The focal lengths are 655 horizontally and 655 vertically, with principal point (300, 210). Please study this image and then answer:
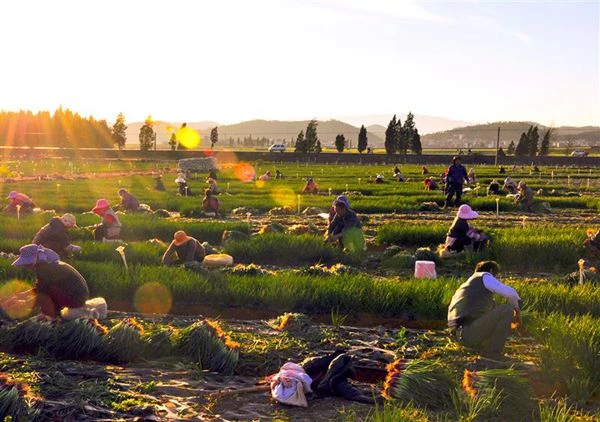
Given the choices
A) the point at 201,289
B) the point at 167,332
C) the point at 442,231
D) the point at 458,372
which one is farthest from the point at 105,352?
the point at 442,231

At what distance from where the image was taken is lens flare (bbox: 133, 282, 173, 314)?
9.17m

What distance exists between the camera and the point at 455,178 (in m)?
20.8

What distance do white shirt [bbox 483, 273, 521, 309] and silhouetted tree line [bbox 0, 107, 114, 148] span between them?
95.0 meters

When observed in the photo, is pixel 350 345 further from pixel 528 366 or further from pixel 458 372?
pixel 528 366

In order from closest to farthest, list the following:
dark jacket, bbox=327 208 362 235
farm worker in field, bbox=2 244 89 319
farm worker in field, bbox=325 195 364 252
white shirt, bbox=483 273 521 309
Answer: white shirt, bbox=483 273 521 309
farm worker in field, bbox=2 244 89 319
farm worker in field, bbox=325 195 364 252
dark jacket, bbox=327 208 362 235

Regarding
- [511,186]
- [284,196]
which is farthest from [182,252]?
[511,186]

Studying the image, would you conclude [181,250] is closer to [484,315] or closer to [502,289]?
[484,315]

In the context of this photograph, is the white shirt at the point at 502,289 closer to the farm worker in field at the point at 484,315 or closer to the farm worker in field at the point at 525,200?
the farm worker in field at the point at 484,315

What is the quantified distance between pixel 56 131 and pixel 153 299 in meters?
99.2

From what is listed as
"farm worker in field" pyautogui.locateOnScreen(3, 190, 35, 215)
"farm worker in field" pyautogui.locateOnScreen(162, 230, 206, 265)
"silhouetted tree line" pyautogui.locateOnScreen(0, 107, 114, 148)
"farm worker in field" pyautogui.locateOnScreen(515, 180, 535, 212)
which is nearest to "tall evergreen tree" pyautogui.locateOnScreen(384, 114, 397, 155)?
"silhouetted tree line" pyautogui.locateOnScreen(0, 107, 114, 148)

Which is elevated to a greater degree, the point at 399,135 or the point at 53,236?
the point at 399,135

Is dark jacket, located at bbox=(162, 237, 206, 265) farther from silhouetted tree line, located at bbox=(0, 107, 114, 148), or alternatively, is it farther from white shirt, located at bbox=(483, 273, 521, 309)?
silhouetted tree line, located at bbox=(0, 107, 114, 148)

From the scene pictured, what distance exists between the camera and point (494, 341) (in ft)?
22.1

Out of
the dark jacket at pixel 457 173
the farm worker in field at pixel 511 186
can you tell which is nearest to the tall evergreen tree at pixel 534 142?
the farm worker in field at pixel 511 186
